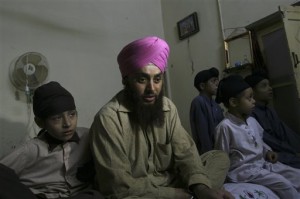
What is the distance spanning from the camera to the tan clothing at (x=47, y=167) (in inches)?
73.5

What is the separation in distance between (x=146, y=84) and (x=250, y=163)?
3.45ft

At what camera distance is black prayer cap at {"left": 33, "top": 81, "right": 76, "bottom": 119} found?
1.96 metres

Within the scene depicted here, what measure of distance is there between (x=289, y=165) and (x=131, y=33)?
333cm

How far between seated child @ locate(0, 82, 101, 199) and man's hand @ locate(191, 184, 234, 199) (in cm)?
67

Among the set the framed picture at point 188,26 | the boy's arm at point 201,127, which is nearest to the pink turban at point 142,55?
the boy's arm at point 201,127

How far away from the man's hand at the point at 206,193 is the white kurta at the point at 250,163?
639 mm

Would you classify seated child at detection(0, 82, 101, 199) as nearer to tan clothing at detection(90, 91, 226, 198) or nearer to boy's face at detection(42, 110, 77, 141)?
boy's face at detection(42, 110, 77, 141)

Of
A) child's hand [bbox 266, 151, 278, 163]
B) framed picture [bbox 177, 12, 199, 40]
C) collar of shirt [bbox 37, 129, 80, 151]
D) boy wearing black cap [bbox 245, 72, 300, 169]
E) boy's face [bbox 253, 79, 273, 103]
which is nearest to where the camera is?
collar of shirt [bbox 37, 129, 80, 151]

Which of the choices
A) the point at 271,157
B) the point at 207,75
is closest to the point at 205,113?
the point at 207,75

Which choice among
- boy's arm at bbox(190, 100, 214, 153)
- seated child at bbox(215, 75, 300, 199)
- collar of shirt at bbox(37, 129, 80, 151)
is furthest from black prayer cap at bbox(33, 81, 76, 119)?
boy's arm at bbox(190, 100, 214, 153)

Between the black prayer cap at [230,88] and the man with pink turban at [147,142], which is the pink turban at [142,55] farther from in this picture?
the black prayer cap at [230,88]

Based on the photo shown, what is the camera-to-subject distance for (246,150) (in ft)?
7.60

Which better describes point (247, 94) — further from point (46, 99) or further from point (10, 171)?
point (10, 171)

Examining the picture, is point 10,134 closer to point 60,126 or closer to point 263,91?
point 60,126
